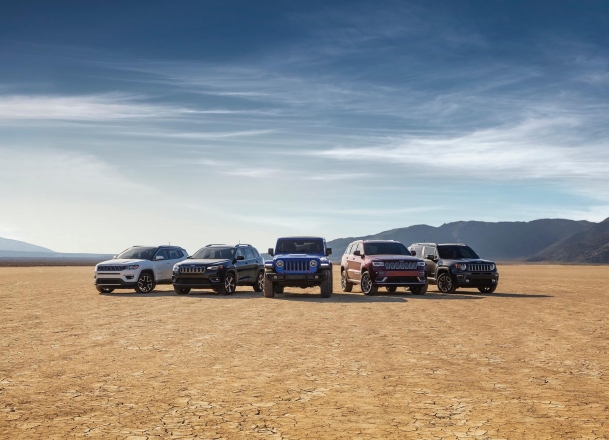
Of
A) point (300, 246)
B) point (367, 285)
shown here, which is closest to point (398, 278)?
point (367, 285)

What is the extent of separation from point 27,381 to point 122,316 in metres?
8.32

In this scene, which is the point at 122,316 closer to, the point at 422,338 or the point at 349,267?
the point at 422,338

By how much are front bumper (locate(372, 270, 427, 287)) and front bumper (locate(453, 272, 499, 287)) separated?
7.69 ft

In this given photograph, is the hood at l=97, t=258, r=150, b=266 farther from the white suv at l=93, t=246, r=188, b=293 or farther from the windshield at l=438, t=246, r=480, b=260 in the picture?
the windshield at l=438, t=246, r=480, b=260

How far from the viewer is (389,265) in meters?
24.1

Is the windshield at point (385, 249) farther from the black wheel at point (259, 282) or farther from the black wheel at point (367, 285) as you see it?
the black wheel at point (259, 282)

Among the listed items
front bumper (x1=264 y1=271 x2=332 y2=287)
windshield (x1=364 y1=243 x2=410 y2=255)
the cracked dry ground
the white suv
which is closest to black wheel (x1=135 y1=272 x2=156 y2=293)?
the white suv

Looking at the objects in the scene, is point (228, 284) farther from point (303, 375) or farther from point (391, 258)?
point (303, 375)

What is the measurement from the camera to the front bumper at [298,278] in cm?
2275

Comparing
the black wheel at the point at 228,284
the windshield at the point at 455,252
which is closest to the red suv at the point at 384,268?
the windshield at the point at 455,252

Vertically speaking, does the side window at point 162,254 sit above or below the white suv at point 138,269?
above

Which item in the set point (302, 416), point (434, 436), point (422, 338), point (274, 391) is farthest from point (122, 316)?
point (434, 436)

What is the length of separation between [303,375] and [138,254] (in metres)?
19.0

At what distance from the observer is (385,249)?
26000 millimetres
